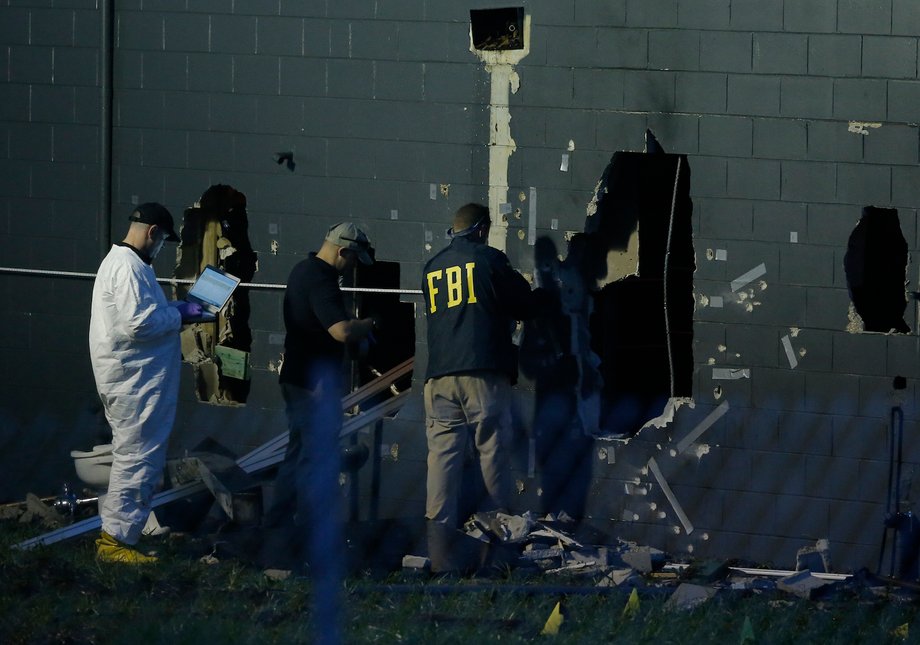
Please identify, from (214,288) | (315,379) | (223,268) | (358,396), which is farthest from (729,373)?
(223,268)

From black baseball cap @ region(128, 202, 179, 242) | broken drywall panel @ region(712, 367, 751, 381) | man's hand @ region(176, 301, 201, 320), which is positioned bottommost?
broken drywall panel @ region(712, 367, 751, 381)

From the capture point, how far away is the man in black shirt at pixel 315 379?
8.41 meters

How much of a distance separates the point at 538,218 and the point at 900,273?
7.61 ft

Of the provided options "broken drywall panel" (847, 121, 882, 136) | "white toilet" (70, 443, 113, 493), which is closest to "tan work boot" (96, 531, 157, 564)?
"white toilet" (70, 443, 113, 493)

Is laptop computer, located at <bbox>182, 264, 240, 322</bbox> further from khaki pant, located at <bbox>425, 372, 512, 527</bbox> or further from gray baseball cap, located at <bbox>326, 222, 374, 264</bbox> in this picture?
khaki pant, located at <bbox>425, 372, 512, 527</bbox>

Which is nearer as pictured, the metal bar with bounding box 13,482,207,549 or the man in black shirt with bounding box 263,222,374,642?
the metal bar with bounding box 13,482,207,549

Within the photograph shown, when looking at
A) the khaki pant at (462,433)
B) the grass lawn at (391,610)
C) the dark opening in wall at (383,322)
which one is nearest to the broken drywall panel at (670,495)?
the khaki pant at (462,433)

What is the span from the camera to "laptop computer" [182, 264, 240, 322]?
318 inches

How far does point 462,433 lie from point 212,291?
180 cm

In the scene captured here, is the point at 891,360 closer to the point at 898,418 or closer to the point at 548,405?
the point at 898,418

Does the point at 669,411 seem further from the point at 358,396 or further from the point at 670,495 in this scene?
the point at 358,396

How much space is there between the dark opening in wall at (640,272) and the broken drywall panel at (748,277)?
327mm

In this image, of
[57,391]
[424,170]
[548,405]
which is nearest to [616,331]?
[548,405]

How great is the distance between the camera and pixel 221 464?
9031 millimetres
